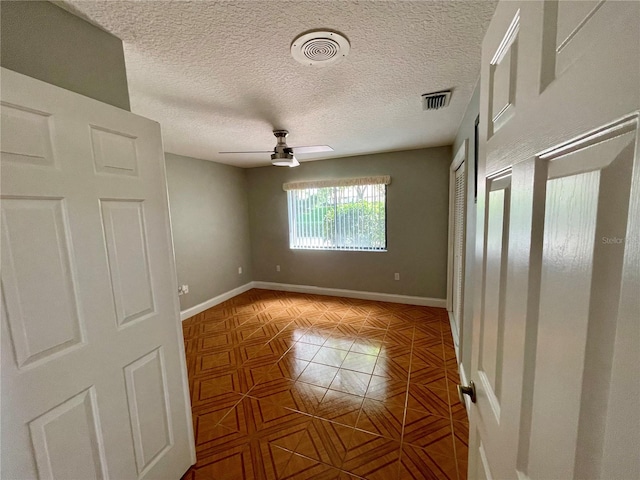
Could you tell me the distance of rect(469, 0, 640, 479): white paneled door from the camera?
0.28 meters

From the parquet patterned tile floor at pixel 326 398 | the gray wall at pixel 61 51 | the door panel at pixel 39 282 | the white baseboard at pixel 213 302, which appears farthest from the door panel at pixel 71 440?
the white baseboard at pixel 213 302

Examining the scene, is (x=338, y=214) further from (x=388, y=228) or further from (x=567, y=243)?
(x=567, y=243)

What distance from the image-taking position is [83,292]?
102 cm

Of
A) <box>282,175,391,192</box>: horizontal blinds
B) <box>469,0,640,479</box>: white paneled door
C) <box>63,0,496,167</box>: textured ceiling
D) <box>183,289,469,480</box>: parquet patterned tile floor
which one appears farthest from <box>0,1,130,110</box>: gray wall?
<box>282,175,391,192</box>: horizontal blinds

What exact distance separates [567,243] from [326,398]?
216cm

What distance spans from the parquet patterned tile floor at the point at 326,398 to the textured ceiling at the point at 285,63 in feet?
7.66

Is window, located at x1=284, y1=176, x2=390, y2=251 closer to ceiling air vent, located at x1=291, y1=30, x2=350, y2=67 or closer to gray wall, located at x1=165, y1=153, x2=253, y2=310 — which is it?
gray wall, located at x1=165, y1=153, x2=253, y2=310

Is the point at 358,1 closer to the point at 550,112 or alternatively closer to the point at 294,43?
the point at 294,43

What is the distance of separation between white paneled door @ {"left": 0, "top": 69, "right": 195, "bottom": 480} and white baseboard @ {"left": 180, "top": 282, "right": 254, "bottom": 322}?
2.37 metres

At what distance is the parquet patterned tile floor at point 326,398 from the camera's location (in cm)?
157

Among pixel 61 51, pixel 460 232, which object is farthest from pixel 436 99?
pixel 61 51

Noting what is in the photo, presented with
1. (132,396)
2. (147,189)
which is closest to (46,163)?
(147,189)

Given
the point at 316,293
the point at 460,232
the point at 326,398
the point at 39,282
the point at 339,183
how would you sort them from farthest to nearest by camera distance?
the point at 316,293 → the point at 339,183 → the point at 460,232 → the point at 326,398 → the point at 39,282

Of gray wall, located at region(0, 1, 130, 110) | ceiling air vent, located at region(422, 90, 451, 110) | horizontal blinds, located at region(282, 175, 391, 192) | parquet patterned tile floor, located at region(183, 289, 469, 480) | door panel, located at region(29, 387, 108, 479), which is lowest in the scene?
parquet patterned tile floor, located at region(183, 289, 469, 480)
